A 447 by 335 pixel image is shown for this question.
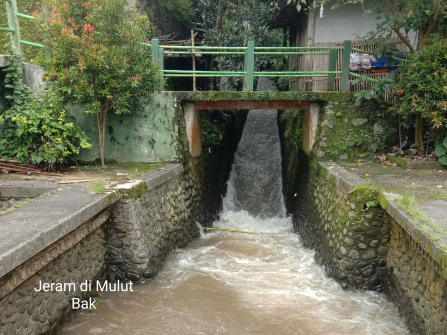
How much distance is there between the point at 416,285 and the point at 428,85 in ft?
13.5

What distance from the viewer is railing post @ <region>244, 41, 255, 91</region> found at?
8.10 metres

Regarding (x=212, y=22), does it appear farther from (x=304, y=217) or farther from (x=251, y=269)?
(x=251, y=269)

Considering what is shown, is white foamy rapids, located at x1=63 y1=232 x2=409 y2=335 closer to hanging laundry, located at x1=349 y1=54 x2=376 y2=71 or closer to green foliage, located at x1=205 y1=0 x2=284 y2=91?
hanging laundry, located at x1=349 y1=54 x2=376 y2=71

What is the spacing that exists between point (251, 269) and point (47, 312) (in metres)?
3.66

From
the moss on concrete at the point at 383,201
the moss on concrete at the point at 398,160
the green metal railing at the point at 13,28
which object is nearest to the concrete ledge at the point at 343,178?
the moss on concrete at the point at 383,201

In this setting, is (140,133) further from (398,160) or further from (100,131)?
(398,160)

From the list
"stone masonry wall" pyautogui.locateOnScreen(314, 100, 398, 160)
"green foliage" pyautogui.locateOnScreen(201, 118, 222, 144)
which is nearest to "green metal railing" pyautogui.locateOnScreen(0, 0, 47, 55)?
"green foliage" pyautogui.locateOnScreen(201, 118, 222, 144)

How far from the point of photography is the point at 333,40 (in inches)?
409

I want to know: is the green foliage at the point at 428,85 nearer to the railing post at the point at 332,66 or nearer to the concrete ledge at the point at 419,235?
the railing post at the point at 332,66

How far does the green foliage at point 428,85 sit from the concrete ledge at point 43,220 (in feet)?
19.9

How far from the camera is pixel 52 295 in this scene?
4137 mm

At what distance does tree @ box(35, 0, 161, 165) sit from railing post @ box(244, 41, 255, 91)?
8.02 feet

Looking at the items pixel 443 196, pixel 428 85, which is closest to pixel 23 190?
pixel 443 196

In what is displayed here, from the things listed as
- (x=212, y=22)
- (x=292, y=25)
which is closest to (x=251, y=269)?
(x=292, y=25)
